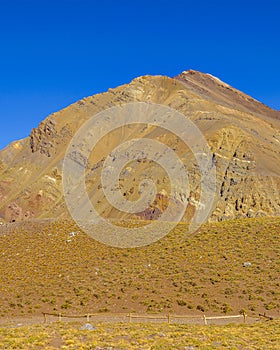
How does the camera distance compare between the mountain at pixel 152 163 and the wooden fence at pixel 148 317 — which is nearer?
the wooden fence at pixel 148 317

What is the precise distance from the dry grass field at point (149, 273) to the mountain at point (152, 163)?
52069mm

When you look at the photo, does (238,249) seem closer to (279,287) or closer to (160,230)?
(279,287)

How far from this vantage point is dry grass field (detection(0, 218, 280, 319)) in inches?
1208

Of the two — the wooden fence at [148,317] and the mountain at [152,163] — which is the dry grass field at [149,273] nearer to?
the wooden fence at [148,317]

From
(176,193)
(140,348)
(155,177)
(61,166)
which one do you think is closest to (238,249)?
(140,348)

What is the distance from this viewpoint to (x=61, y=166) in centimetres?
14875

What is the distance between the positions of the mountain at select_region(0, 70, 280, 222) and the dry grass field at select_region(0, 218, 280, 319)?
52.1 metres

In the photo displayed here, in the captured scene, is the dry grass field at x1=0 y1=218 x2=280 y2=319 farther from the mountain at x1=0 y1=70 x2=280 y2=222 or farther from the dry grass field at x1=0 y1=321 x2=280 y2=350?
the mountain at x1=0 y1=70 x2=280 y2=222

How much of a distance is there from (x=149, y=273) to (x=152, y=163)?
3266 inches

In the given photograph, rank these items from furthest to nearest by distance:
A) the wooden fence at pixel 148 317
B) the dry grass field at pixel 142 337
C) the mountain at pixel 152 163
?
the mountain at pixel 152 163
the wooden fence at pixel 148 317
the dry grass field at pixel 142 337

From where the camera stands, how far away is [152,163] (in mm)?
117812

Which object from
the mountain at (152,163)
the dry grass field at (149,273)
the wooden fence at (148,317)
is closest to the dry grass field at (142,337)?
the wooden fence at (148,317)

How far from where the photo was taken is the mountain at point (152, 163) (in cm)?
9988

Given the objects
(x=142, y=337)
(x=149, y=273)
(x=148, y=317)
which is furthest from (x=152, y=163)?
(x=142, y=337)
